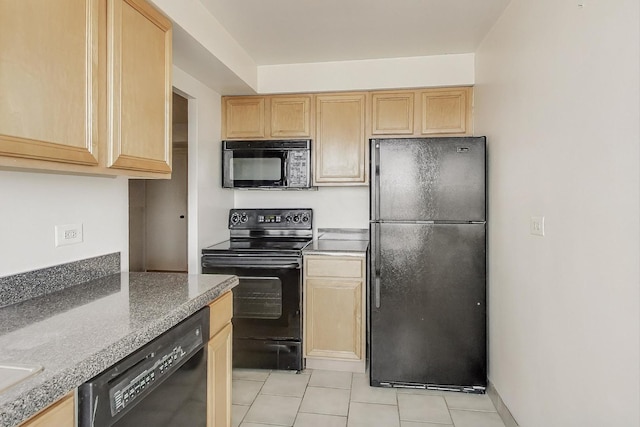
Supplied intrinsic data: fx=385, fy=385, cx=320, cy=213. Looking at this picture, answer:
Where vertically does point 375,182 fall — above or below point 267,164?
below

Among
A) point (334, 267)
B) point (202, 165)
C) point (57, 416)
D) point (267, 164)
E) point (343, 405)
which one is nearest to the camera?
point (57, 416)

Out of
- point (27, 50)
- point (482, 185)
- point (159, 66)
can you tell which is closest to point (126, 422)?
point (27, 50)

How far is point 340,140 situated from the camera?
3139 mm

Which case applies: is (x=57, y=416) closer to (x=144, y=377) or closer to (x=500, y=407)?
(x=144, y=377)

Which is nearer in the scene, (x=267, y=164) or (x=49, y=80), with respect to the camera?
(x=49, y=80)

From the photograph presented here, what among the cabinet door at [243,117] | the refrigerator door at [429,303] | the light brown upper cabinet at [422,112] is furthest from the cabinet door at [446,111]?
the cabinet door at [243,117]

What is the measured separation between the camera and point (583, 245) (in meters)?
1.38

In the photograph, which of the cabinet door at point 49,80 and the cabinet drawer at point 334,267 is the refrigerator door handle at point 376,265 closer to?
the cabinet drawer at point 334,267

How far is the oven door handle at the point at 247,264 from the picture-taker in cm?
275

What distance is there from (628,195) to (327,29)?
1963 millimetres

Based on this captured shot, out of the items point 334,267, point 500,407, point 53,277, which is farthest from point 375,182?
point 53,277

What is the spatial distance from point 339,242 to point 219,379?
1.72m

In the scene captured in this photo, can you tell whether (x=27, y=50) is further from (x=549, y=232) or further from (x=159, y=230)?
(x=159, y=230)

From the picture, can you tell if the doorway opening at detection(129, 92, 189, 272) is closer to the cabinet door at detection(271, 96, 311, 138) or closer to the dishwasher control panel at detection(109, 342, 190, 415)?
the cabinet door at detection(271, 96, 311, 138)
